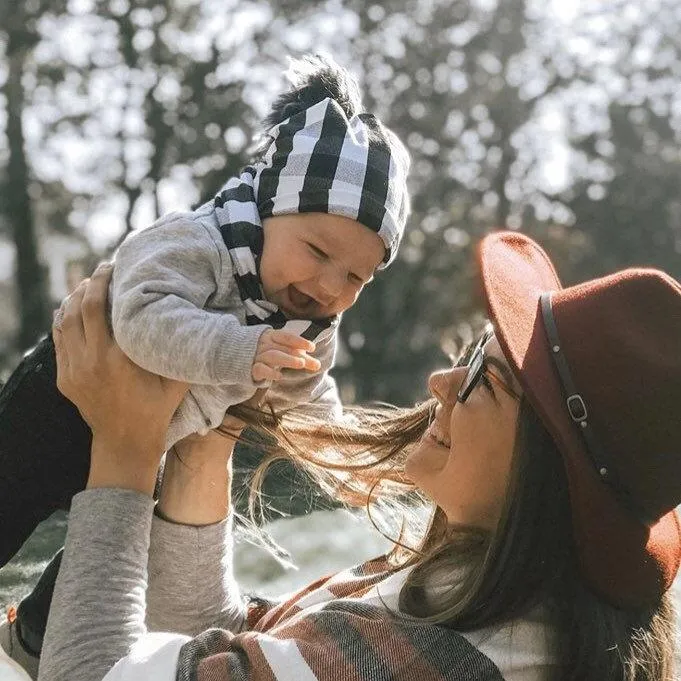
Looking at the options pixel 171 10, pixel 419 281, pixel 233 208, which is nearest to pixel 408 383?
pixel 419 281

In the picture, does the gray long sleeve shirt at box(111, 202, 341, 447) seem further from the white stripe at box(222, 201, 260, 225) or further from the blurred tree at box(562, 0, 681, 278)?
the blurred tree at box(562, 0, 681, 278)


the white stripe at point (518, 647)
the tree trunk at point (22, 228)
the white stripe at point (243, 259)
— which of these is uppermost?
the white stripe at point (243, 259)

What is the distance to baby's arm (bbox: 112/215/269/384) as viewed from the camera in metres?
1.42

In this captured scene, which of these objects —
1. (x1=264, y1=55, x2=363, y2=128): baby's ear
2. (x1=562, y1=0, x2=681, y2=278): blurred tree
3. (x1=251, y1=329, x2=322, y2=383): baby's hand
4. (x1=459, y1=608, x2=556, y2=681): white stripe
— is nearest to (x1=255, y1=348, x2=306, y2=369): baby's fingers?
(x1=251, y1=329, x2=322, y2=383): baby's hand

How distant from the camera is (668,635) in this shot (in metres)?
1.31

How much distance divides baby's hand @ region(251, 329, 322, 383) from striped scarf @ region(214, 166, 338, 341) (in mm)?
224

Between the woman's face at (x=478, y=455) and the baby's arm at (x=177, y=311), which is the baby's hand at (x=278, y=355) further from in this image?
the woman's face at (x=478, y=455)

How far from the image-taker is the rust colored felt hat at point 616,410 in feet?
3.82

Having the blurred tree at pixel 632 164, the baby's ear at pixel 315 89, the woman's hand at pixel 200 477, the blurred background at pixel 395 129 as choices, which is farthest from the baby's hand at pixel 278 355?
the blurred tree at pixel 632 164

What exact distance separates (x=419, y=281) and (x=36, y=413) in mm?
15468

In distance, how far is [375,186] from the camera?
176 cm

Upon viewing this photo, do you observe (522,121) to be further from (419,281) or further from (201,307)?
(201,307)

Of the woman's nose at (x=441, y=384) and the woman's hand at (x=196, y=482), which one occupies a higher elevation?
the woman's nose at (x=441, y=384)

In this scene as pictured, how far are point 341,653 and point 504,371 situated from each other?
0.49 metres
